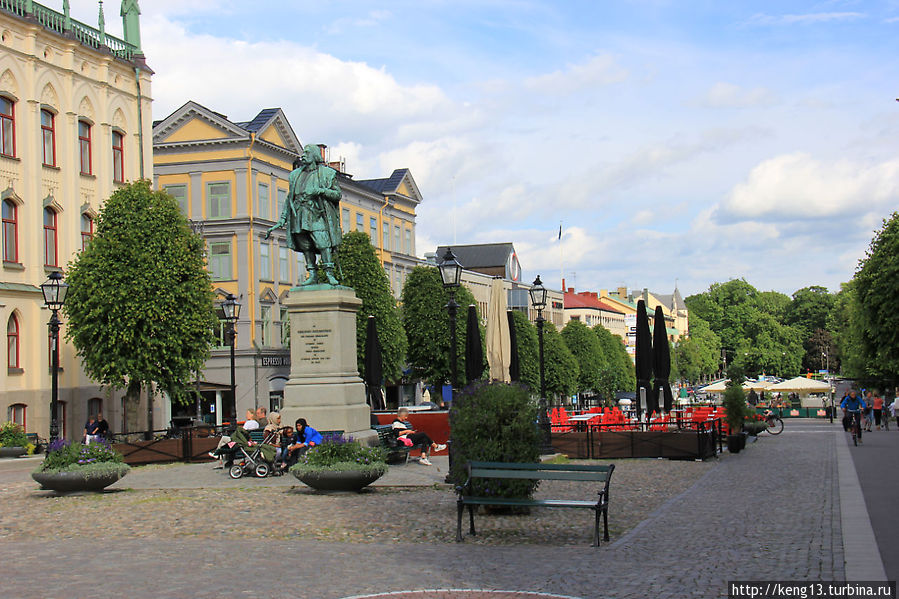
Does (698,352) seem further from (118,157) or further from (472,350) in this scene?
(472,350)

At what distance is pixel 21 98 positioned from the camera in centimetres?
3666

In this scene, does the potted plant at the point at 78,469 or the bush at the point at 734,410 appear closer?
the potted plant at the point at 78,469

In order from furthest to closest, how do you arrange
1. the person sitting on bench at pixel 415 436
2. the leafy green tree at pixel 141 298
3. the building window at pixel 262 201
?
the building window at pixel 262 201 → the leafy green tree at pixel 141 298 → the person sitting on bench at pixel 415 436

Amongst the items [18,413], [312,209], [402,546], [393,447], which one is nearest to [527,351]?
[18,413]

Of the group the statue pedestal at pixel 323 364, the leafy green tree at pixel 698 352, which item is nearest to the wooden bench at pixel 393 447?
the statue pedestal at pixel 323 364

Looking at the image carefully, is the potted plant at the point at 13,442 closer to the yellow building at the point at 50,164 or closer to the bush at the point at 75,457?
the yellow building at the point at 50,164

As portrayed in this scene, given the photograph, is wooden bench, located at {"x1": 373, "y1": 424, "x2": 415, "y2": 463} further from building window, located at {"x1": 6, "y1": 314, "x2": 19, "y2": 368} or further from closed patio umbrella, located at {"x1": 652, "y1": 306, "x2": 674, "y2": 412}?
building window, located at {"x1": 6, "y1": 314, "x2": 19, "y2": 368}

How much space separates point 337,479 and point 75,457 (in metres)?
4.84

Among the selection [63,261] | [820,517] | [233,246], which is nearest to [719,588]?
[820,517]

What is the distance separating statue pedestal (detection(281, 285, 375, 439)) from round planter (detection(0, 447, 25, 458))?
15.4 metres

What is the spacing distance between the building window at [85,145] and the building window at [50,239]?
2.41 m

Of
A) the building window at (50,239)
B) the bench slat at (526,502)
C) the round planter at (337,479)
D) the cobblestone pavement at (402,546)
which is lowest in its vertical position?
the cobblestone pavement at (402,546)

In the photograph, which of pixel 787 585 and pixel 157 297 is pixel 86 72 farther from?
pixel 787 585

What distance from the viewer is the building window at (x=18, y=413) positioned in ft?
117
